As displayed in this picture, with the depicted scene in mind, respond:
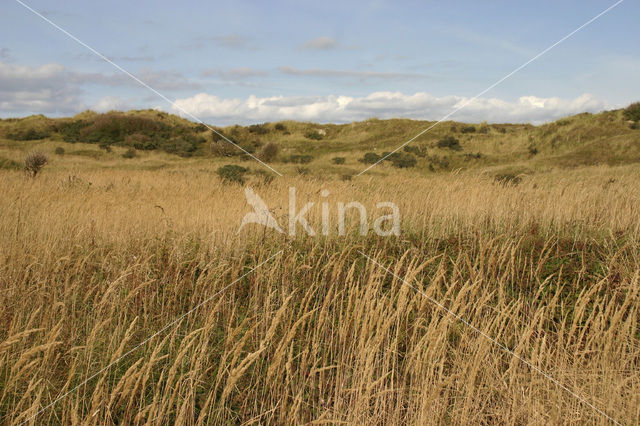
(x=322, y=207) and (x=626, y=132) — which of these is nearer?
(x=322, y=207)

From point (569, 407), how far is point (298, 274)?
285 cm

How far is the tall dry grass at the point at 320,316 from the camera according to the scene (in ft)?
8.18

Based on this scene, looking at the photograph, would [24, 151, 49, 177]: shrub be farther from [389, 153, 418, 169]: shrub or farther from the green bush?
the green bush

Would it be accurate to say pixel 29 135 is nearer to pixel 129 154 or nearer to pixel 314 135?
pixel 129 154

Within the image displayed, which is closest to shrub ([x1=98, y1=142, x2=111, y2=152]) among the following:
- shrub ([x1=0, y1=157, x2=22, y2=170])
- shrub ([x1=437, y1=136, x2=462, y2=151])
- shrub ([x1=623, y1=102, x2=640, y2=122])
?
shrub ([x1=0, y1=157, x2=22, y2=170])

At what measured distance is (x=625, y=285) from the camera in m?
4.41

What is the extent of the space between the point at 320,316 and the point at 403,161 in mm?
23239

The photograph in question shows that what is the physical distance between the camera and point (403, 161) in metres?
25.0

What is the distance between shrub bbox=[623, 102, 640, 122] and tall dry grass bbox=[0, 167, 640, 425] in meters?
26.5

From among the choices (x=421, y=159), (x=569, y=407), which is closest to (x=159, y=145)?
(x=421, y=159)

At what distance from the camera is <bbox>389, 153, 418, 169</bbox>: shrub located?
973 inches

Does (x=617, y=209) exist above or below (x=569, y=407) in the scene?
above

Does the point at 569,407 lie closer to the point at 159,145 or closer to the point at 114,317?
the point at 114,317

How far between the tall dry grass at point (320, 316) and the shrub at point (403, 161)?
15748mm
